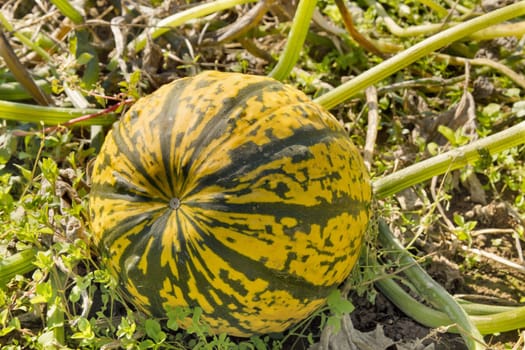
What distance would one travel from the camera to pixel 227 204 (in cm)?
192

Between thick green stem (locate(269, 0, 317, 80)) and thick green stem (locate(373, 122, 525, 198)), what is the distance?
732mm

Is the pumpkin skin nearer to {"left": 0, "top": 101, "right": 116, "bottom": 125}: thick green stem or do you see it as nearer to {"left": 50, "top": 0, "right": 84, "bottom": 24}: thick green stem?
{"left": 0, "top": 101, "right": 116, "bottom": 125}: thick green stem

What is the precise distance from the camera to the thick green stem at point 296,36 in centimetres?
284

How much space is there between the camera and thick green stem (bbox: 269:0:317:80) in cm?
284

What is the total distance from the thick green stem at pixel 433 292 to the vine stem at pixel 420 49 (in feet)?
2.06

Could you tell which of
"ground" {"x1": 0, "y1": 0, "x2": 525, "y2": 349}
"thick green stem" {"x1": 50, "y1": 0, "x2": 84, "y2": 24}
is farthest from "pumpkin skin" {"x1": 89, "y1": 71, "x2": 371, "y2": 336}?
"thick green stem" {"x1": 50, "y1": 0, "x2": 84, "y2": 24}

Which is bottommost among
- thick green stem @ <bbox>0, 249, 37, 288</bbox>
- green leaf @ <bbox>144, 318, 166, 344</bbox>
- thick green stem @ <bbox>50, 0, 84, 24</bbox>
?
thick green stem @ <bbox>0, 249, 37, 288</bbox>

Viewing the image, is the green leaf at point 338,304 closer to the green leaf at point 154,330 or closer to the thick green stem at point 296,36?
the green leaf at point 154,330

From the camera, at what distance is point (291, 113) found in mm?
2104

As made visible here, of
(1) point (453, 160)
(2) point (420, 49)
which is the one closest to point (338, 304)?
(1) point (453, 160)

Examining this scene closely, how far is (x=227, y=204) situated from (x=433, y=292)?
95cm

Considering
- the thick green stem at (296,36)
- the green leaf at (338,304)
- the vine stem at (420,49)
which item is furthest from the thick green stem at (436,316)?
the thick green stem at (296,36)

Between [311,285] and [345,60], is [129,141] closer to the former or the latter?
[311,285]

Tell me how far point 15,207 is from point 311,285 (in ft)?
3.92
